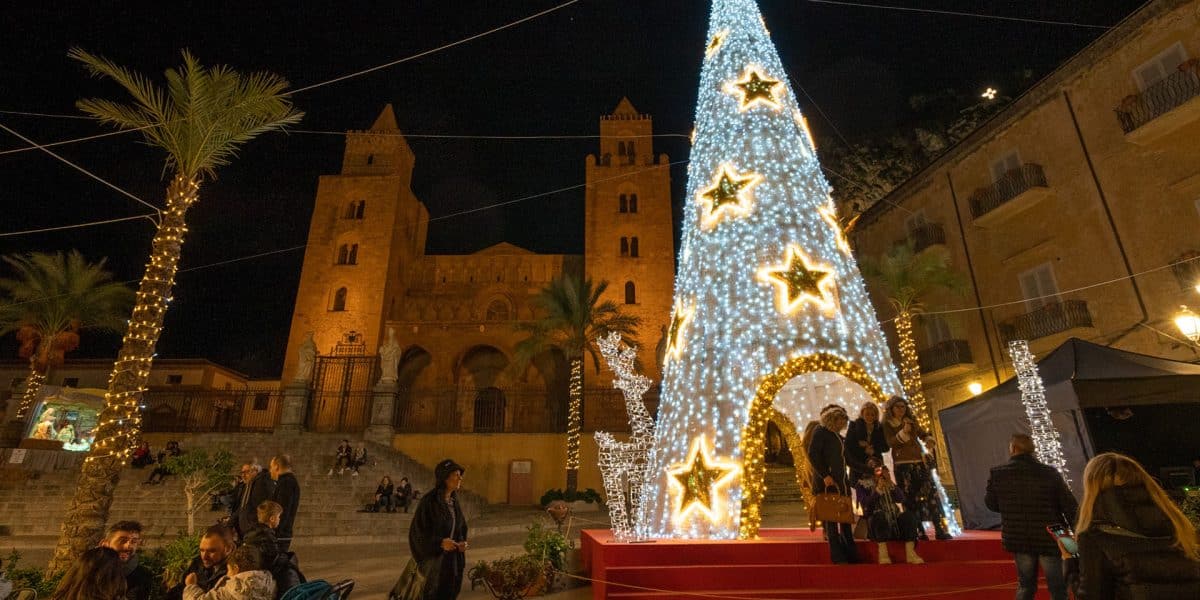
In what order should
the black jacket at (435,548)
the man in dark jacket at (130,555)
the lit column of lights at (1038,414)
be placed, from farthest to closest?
1. the lit column of lights at (1038,414)
2. the black jacket at (435,548)
3. the man in dark jacket at (130,555)

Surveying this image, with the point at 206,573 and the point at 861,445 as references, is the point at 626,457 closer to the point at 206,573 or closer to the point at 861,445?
the point at 861,445

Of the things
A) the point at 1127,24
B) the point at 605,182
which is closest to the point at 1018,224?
the point at 1127,24

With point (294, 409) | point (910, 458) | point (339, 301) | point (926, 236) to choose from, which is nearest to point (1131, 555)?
point (910, 458)

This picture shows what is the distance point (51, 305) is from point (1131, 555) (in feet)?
96.4

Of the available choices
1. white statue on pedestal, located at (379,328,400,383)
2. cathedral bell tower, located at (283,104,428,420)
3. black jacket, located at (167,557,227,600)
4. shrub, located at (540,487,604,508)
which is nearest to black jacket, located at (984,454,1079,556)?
black jacket, located at (167,557,227,600)

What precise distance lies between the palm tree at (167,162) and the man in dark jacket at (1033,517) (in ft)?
32.6

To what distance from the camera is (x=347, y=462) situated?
1592 cm

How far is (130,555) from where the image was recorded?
3.99 m

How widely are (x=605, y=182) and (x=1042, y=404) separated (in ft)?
87.2

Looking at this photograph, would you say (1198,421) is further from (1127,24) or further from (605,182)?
(605,182)

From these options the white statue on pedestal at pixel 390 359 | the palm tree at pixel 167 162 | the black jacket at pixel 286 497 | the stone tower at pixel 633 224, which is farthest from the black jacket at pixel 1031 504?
the stone tower at pixel 633 224

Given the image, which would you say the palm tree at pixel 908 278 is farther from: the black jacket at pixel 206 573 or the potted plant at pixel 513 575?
the black jacket at pixel 206 573

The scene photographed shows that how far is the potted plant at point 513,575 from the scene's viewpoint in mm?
6375

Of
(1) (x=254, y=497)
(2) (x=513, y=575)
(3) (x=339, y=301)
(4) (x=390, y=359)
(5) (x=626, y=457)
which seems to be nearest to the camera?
(1) (x=254, y=497)
